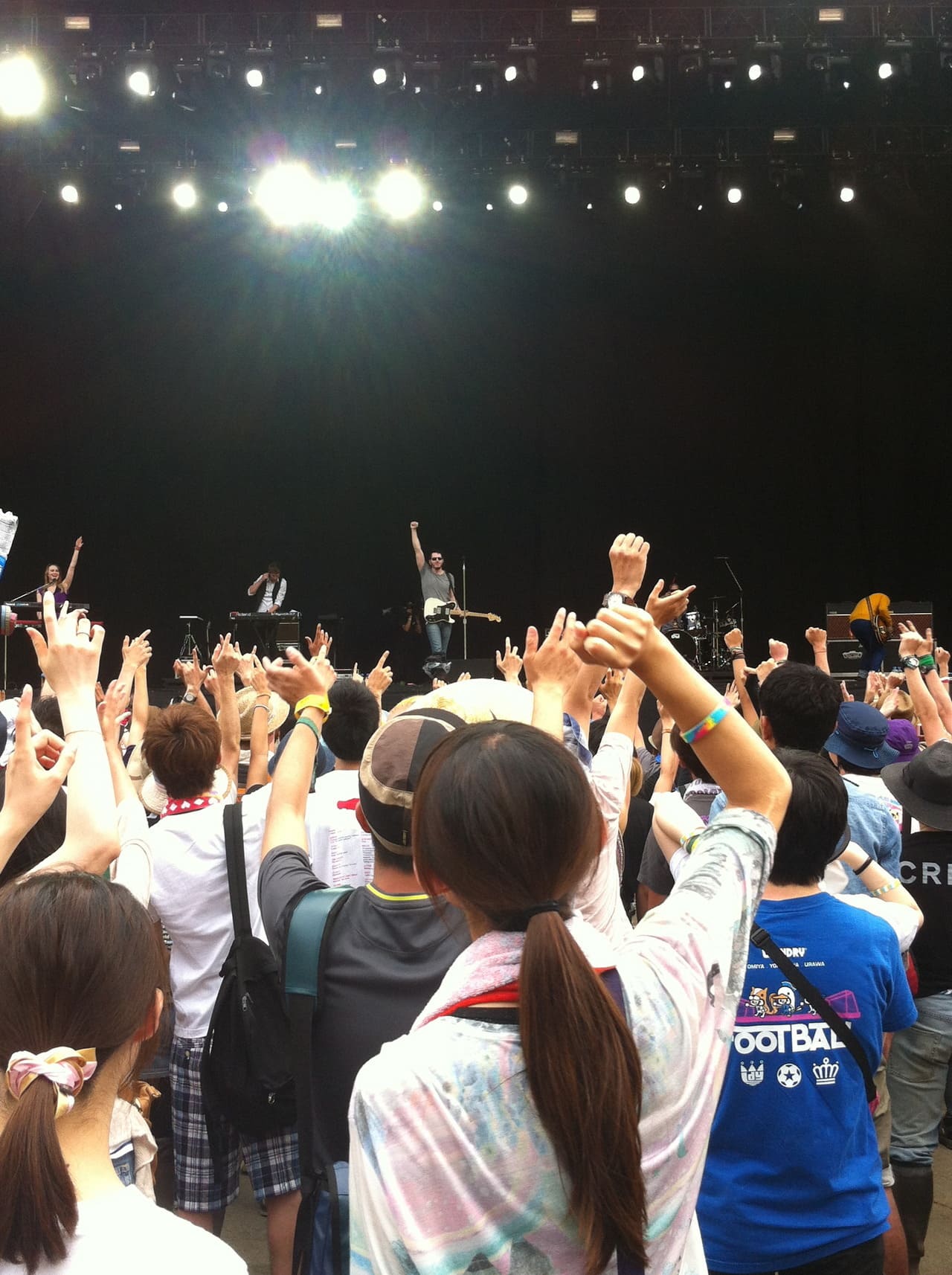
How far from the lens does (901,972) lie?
Answer: 1702 millimetres

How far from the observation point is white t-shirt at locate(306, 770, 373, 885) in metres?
2.14

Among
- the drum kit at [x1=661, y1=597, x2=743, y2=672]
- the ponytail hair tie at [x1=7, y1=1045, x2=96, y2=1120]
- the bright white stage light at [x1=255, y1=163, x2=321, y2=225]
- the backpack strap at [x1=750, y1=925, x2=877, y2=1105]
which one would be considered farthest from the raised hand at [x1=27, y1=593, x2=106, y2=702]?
the bright white stage light at [x1=255, y1=163, x2=321, y2=225]

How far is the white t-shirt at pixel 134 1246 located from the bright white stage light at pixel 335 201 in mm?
11544

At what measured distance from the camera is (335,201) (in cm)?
1152

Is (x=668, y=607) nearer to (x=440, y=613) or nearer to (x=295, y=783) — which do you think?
(x=295, y=783)

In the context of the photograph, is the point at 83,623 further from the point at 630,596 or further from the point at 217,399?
the point at 217,399

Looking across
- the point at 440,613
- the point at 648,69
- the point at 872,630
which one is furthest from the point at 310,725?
the point at 440,613

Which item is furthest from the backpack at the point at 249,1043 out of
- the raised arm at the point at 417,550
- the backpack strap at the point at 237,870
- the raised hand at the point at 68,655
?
the raised arm at the point at 417,550

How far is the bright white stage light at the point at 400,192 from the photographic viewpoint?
11.1m

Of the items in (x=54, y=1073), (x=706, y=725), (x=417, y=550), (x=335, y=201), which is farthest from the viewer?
(x=417, y=550)

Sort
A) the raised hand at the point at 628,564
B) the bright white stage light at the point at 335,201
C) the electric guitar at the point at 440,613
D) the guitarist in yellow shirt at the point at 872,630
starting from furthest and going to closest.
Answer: the electric guitar at the point at 440,613, the bright white stage light at the point at 335,201, the guitarist in yellow shirt at the point at 872,630, the raised hand at the point at 628,564

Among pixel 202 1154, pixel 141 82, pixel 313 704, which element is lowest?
pixel 202 1154

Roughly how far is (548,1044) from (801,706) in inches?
69.6

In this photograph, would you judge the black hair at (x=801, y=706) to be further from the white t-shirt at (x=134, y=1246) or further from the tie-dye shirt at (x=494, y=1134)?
the white t-shirt at (x=134, y=1246)
